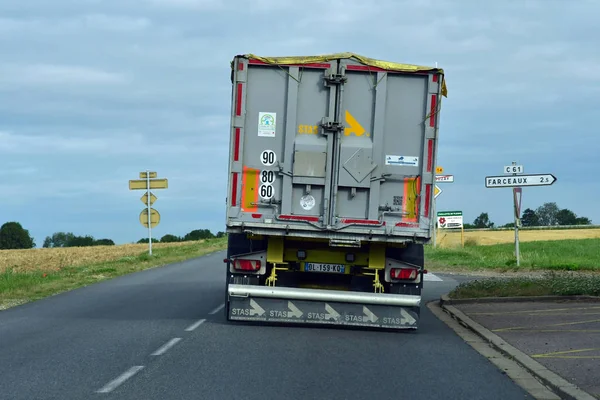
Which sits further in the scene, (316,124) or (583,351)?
(316,124)

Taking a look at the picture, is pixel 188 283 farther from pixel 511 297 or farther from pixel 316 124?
pixel 316 124

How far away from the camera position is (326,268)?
13.5 metres

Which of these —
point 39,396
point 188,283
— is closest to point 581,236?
point 188,283

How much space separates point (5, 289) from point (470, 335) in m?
12.9

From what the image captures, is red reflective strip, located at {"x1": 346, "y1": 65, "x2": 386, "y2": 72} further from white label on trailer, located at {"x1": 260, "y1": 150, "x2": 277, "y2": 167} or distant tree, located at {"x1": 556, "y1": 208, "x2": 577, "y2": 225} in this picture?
distant tree, located at {"x1": 556, "y1": 208, "x2": 577, "y2": 225}

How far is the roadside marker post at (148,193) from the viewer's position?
39.7 m

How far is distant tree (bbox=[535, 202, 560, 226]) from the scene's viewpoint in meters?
155

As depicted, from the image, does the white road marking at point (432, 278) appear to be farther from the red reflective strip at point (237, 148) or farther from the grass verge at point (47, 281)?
the red reflective strip at point (237, 148)

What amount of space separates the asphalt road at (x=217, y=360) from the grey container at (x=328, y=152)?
167 centimetres

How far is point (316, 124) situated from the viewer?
12.8 metres

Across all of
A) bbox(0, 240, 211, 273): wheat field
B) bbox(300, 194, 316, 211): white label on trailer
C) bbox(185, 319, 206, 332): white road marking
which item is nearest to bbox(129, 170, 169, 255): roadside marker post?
bbox(0, 240, 211, 273): wheat field

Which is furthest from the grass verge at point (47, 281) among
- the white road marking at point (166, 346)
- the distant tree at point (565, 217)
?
the distant tree at point (565, 217)

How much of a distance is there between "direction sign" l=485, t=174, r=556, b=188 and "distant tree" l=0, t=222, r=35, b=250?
10655 centimetres

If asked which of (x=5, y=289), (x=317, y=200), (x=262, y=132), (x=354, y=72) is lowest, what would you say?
(x=5, y=289)
